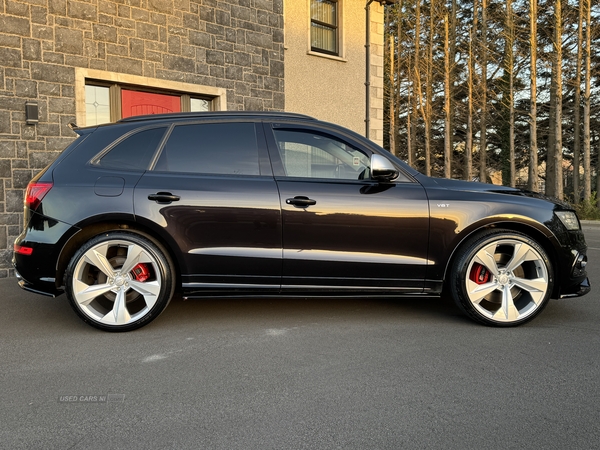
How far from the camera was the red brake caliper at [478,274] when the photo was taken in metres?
4.29

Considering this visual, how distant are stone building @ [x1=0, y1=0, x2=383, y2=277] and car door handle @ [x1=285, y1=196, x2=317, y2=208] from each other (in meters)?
5.15

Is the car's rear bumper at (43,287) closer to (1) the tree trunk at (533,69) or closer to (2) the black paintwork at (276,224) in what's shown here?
(2) the black paintwork at (276,224)

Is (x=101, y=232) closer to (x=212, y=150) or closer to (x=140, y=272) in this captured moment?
(x=140, y=272)

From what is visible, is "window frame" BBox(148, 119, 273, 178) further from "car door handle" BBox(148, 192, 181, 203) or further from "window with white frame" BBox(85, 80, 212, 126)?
"window with white frame" BBox(85, 80, 212, 126)

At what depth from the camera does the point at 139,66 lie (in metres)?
8.70

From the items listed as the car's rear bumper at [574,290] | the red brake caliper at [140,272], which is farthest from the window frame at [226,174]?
the car's rear bumper at [574,290]

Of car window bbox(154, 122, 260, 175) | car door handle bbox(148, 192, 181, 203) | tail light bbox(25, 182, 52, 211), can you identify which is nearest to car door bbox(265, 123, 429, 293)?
car window bbox(154, 122, 260, 175)

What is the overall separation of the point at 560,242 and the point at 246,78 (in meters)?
7.23

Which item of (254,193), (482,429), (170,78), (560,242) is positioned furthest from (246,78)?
(482,429)

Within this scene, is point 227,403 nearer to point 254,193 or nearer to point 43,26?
point 254,193

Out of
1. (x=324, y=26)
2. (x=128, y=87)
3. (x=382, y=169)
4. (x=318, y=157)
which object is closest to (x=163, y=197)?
(x=318, y=157)

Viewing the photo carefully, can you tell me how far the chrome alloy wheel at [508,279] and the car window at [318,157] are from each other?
1.16 m

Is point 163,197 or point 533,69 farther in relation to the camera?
point 533,69

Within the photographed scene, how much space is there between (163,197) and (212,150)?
22.6 inches
